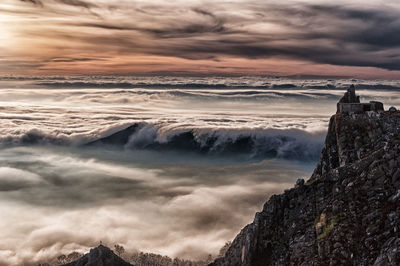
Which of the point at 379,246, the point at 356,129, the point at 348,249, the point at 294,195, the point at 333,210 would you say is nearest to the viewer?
the point at 379,246

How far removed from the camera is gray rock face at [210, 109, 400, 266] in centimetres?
2878

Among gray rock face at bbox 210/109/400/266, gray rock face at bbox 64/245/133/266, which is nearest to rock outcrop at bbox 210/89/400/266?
gray rock face at bbox 210/109/400/266

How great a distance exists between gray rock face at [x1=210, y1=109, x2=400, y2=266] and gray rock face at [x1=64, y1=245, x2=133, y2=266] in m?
103

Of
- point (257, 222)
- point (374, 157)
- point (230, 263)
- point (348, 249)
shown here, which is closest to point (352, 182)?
point (374, 157)

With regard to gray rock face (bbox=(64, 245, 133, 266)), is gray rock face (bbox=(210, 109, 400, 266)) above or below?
above

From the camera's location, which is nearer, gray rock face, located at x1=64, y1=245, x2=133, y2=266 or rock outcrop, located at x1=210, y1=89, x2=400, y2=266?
rock outcrop, located at x1=210, y1=89, x2=400, y2=266

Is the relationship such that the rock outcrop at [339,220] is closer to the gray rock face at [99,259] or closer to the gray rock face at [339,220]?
the gray rock face at [339,220]

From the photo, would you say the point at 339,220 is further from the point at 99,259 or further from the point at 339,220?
the point at 99,259

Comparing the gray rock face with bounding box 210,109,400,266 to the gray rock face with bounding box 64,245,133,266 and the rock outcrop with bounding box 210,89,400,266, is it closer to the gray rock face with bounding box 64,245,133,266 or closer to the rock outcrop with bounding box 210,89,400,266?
the rock outcrop with bounding box 210,89,400,266

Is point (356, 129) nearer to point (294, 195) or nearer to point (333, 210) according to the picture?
point (294, 195)

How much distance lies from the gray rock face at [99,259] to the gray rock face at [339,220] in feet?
337

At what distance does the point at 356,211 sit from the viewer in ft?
104

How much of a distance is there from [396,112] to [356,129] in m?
5.27

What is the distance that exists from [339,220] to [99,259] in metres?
121
